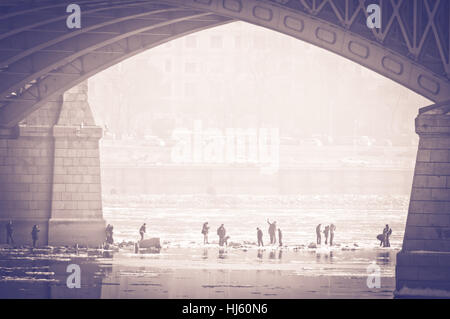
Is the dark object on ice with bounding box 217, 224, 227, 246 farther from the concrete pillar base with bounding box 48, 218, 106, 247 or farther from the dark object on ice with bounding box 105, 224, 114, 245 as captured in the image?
the concrete pillar base with bounding box 48, 218, 106, 247

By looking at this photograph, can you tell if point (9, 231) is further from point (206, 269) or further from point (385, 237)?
point (385, 237)

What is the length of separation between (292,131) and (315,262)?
87.5 meters

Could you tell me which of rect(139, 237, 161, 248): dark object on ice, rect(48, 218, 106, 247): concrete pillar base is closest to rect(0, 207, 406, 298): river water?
rect(139, 237, 161, 248): dark object on ice

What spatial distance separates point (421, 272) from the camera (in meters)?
38.5

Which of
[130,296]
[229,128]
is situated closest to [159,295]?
[130,296]

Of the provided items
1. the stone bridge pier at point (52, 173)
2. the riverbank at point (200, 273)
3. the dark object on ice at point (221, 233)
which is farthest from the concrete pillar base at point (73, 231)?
the dark object on ice at point (221, 233)

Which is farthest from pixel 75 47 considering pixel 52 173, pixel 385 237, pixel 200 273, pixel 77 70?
pixel 385 237

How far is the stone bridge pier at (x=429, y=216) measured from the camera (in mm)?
38375

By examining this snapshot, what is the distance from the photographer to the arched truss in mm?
37750

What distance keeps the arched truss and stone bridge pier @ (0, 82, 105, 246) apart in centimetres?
526

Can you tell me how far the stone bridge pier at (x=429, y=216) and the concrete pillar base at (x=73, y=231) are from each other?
18880mm

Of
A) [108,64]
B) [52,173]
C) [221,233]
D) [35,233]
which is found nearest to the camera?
[108,64]

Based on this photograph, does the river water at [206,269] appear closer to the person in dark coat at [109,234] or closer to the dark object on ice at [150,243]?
the dark object on ice at [150,243]

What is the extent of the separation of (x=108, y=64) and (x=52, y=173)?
5.79 m
